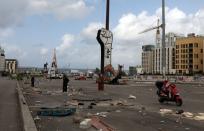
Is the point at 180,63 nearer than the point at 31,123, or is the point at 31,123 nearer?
the point at 31,123

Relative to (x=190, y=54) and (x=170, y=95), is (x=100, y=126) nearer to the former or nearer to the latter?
(x=170, y=95)

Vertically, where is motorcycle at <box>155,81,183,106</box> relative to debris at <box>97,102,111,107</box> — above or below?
above

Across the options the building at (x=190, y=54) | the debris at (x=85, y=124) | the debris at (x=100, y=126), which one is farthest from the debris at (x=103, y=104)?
the building at (x=190, y=54)

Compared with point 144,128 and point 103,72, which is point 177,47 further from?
point 144,128

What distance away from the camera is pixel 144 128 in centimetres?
1338

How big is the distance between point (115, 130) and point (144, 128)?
1.17 m

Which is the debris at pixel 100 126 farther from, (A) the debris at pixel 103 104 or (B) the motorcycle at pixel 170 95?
(B) the motorcycle at pixel 170 95

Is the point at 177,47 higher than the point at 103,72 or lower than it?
higher

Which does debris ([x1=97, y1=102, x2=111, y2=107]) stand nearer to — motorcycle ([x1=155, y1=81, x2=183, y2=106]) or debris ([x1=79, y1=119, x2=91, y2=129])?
motorcycle ([x1=155, y1=81, x2=183, y2=106])

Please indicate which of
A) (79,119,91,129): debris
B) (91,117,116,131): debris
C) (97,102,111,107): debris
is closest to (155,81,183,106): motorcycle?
(97,102,111,107): debris

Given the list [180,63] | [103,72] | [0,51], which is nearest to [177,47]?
[180,63]

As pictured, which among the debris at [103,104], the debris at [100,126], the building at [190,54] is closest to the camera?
the debris at [100,126]

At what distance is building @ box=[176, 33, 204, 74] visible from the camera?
17738 cm

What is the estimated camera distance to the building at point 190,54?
177375 millimetres
